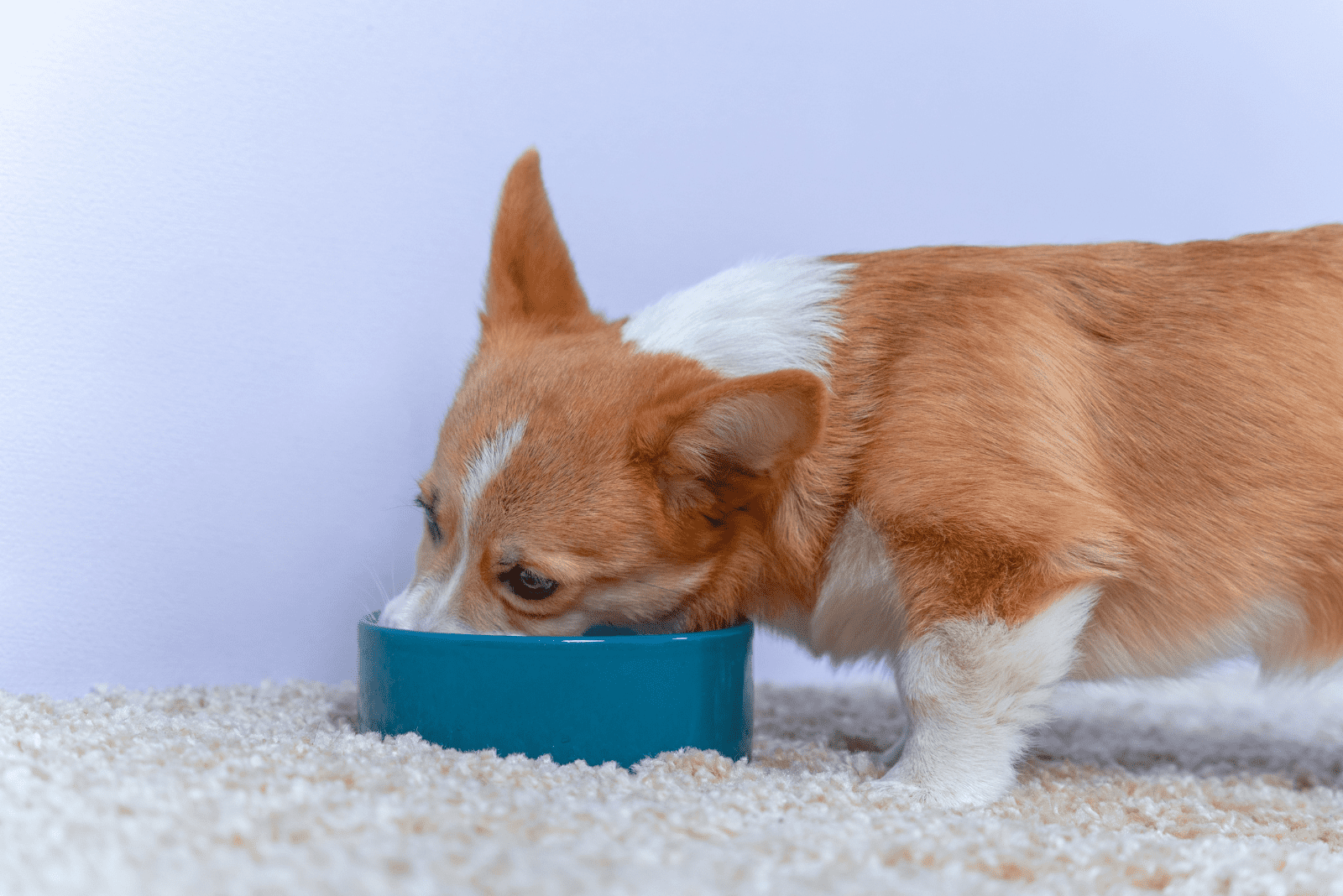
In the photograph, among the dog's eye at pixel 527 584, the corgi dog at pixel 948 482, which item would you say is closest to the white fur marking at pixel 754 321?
Result: the corgi dog at pixel 948 482

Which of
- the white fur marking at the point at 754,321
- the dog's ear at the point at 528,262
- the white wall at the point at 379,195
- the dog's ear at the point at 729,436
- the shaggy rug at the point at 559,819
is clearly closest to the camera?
the shaggy rug at the point at 559,819

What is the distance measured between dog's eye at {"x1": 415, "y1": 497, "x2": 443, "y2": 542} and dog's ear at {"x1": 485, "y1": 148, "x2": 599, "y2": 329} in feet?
1.47

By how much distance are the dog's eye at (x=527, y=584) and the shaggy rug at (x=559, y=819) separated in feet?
1.08

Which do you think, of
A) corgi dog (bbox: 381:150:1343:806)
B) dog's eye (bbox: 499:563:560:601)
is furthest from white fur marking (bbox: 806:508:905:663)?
dog's eye (bbox: 499:563:560:601)

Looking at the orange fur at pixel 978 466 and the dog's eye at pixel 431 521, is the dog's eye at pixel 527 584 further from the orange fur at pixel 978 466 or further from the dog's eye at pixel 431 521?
the dog's eye at pixel 431 521

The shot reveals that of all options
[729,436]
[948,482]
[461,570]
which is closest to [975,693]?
[948,482]

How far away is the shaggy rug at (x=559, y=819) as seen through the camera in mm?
1123

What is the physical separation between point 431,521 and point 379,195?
118 centimetres

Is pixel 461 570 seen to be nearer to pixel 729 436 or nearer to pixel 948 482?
pixel 729 436

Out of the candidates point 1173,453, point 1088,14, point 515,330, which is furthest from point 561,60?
point 1173,453

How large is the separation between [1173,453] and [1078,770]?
71 centimetres

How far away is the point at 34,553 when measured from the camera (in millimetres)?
2602

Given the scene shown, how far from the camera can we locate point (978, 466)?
1887 millimetres

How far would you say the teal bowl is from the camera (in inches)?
70.9
